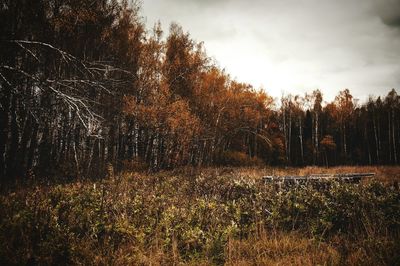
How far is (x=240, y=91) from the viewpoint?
2727 centimetres

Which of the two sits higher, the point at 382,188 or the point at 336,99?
the point at 336,99

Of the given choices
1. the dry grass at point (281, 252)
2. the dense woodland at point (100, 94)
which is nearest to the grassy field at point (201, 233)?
the dry grass at point (281, 252)

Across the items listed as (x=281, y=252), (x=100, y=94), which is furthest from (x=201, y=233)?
(x=100, y=94)

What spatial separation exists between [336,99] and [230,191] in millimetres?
40841

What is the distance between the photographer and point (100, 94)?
45.4ft

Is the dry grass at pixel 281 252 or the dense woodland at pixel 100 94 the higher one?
the dense woodland at pixel 100 94

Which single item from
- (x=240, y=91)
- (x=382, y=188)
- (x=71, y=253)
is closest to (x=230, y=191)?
(x=382, y=188)

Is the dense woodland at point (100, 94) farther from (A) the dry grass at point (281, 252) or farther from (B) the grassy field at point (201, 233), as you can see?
(A) the dry grass at point (281, 252)

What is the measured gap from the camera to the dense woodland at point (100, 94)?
739 cm

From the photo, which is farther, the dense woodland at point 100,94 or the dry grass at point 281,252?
the dense woodland at point 100,94

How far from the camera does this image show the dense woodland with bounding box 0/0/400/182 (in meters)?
7.39

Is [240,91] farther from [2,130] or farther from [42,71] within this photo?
[2,130]

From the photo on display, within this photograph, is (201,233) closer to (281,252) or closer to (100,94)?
(281,252)

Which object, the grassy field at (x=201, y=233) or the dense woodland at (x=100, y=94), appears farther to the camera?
the dense woodland at (x=100, y=94)
